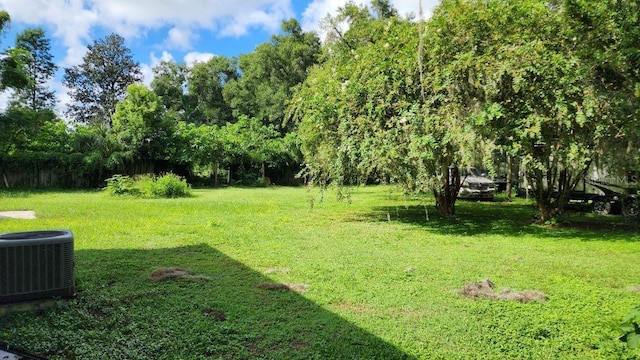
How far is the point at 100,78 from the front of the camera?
37219 mm

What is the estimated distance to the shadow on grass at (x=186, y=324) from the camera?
3.12 m

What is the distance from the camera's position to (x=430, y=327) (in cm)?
363

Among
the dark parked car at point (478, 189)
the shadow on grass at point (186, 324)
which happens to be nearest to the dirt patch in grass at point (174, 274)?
the shadow on grass at point (186, 324)

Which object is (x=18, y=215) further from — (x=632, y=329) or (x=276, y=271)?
(x=632, y=329)

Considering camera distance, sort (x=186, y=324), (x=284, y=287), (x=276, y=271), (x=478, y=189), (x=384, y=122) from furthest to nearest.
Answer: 1. (x=478, y=189)
2. (x=384, y=122)
3. (x=276, y=271)
4. (x=284, y=287)
5. (x=186, y=324)

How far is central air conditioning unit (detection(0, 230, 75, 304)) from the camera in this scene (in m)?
3.72

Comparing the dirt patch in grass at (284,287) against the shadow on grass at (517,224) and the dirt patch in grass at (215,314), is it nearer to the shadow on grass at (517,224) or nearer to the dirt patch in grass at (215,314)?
the dirt patch in grass at (215,314)

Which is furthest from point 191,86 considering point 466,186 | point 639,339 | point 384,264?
point 639,339

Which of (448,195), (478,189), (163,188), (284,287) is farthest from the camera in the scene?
(478,189)

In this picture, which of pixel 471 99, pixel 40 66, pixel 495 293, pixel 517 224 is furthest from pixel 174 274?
pixel 40 66

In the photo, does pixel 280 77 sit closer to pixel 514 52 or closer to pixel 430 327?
pixel 514 52

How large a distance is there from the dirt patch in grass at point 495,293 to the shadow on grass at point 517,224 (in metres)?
4.15

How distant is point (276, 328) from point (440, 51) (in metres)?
7.12

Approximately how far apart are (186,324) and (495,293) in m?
3.23
